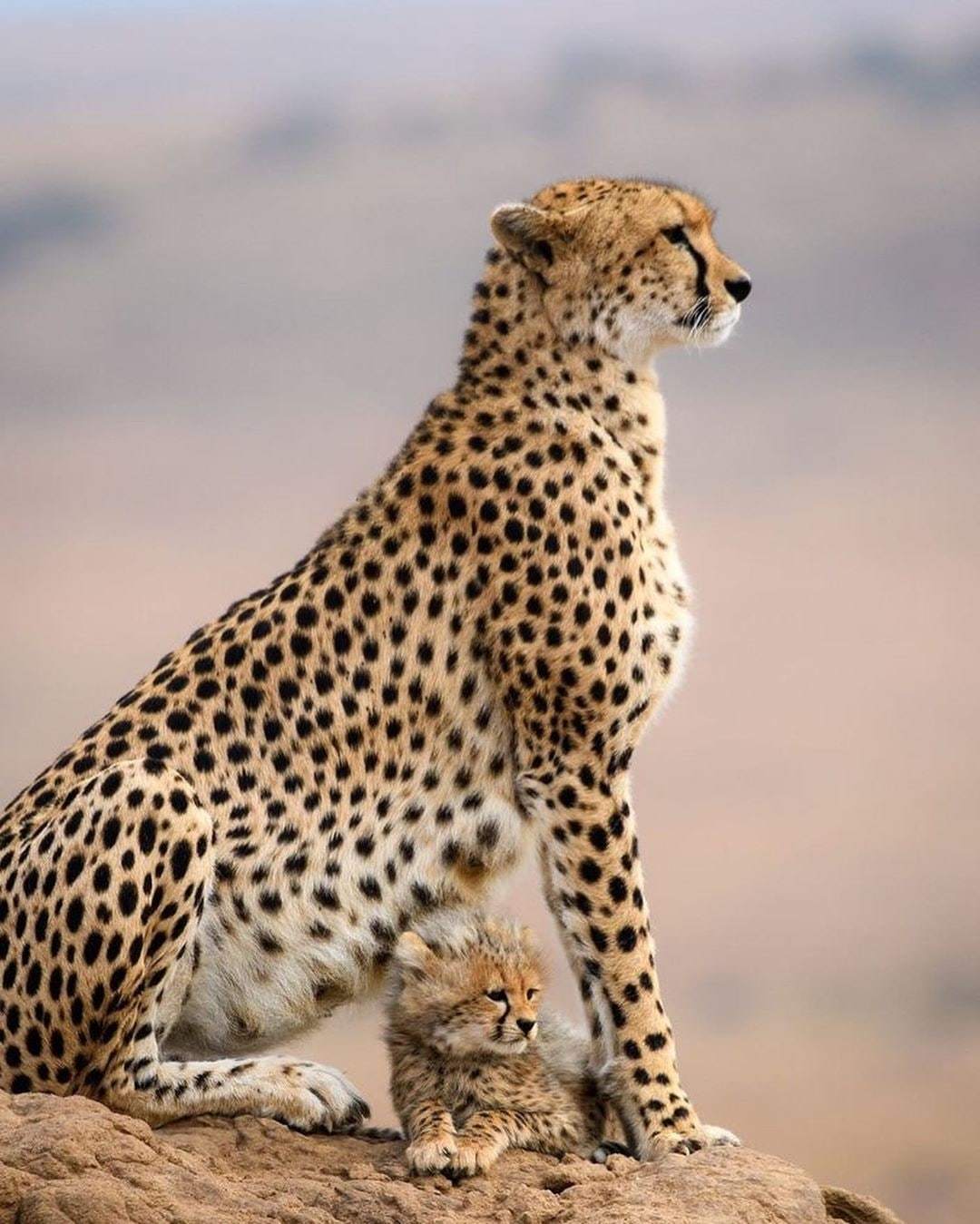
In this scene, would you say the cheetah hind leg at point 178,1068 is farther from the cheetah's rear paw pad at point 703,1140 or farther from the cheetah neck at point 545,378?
the cheetah neck at point 545,378

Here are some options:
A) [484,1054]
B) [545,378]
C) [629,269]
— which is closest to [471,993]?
[484,1054]

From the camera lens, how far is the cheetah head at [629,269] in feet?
18.2

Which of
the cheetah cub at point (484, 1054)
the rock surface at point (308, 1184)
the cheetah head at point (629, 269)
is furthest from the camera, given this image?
the cheetah head at point (629, 269)

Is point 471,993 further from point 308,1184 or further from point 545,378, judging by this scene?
point 545,378

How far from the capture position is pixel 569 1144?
508cm

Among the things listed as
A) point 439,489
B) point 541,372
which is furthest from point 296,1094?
point 541,372

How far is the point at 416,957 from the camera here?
5137mm

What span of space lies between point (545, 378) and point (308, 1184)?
2.14 metres

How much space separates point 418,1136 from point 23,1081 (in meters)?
0.99

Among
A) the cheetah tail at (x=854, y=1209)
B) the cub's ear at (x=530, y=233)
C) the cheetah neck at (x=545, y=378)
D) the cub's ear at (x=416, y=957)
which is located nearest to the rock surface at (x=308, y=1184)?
the cheetah tail at (x=854, y=1209)

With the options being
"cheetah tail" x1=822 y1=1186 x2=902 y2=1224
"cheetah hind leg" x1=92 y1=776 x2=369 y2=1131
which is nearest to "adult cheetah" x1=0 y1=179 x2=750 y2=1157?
"cheetah hind leg" x1=92 y1=776 x2=369 y2=1131

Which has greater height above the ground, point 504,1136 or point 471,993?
point 471,993

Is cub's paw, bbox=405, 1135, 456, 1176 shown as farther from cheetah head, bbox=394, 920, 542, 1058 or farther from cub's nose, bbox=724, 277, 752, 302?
cub's nose, bbox=724, 277, 752, 302

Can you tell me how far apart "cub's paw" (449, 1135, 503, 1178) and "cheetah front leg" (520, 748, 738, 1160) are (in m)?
0.42
